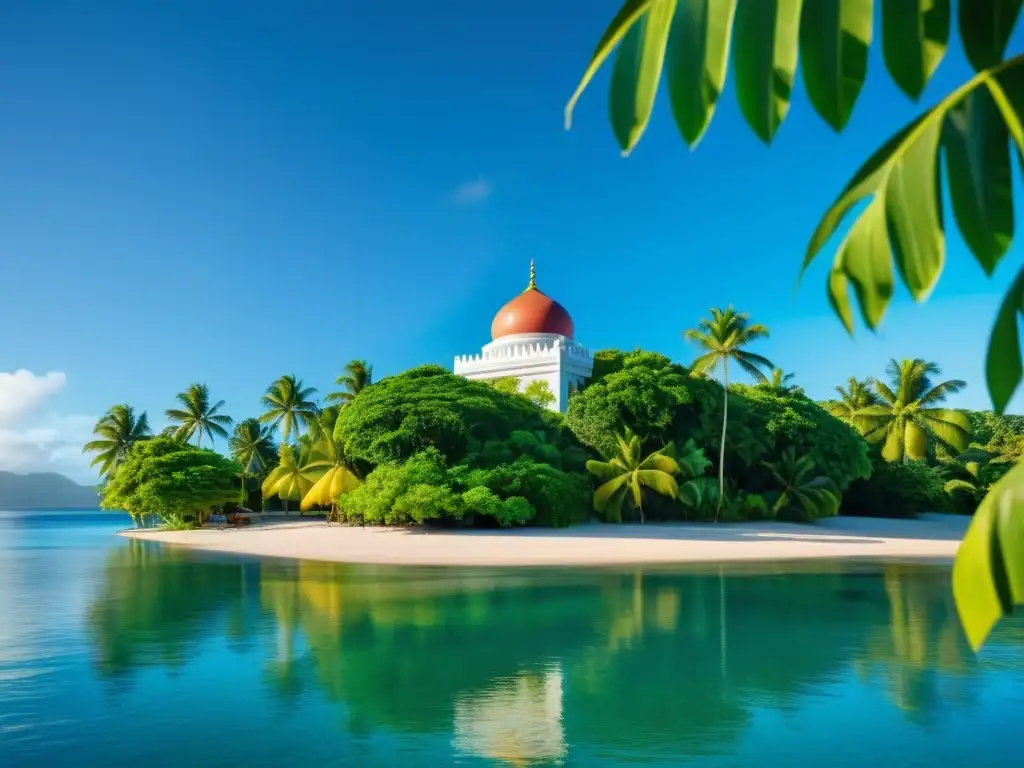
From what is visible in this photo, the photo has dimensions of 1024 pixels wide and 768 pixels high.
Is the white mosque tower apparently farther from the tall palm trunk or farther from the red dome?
the tall palm trunk

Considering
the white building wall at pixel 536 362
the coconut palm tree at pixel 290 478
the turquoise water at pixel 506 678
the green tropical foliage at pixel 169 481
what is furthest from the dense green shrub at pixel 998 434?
the green tropical foliage at pixel 169 481

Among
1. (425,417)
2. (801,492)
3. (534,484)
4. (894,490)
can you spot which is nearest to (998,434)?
(894,490)

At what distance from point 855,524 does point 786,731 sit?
2921 centimetres

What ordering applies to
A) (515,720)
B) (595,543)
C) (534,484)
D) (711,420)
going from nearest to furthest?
(515,720)
(595,543)
(534,484)
(711,420)

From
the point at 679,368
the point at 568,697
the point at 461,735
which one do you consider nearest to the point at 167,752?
the point at 461,735

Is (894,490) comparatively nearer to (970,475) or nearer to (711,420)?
(970,475)

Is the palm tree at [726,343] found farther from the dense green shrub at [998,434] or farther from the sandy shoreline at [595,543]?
the dense green shrub at [998,434]

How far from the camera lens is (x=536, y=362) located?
3575cm

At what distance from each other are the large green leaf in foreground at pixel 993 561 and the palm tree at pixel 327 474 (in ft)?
110

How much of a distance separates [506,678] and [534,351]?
90.1 feet

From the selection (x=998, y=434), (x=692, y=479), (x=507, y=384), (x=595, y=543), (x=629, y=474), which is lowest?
(x=595, y=543)

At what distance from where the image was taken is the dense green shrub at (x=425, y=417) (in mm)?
28297

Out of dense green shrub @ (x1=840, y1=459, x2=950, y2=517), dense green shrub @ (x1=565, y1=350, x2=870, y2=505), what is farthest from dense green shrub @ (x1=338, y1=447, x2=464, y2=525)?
dense green shrub @ (x1=840, y1=459, x2=950, y2=517)

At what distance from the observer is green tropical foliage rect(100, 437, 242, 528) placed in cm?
3519
